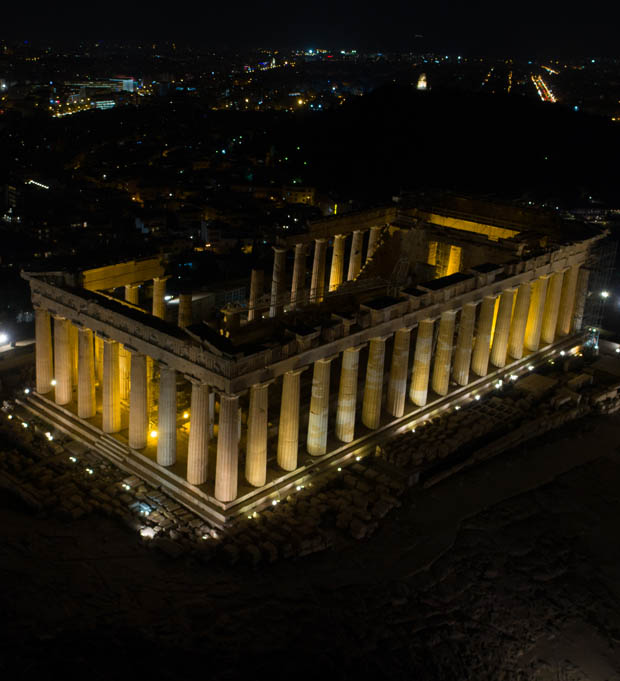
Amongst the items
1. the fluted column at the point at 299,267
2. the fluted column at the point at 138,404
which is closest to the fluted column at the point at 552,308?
the fluted column at the point at 299,267

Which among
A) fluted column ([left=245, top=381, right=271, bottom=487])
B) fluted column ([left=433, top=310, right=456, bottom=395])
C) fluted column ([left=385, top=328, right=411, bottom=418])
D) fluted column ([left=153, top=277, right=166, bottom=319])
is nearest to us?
fluted column ([left=245, top=381, right=271, bottom=487])

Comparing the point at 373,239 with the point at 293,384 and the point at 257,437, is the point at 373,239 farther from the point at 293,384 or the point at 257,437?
the point at 257,437

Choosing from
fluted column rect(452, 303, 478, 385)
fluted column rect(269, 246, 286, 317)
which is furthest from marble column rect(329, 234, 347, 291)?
fluted column rect(452, 303, 478, 385)

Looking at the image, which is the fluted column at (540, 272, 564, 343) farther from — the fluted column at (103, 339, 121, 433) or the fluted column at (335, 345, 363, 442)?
the fluted column at (103, 339, 121, 433)

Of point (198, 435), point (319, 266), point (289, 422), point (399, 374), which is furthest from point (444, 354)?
point (198, 435)

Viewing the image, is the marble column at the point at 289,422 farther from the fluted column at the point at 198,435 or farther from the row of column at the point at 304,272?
the row of column at the point at 304,272

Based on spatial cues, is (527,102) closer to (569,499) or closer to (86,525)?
(569,499)
